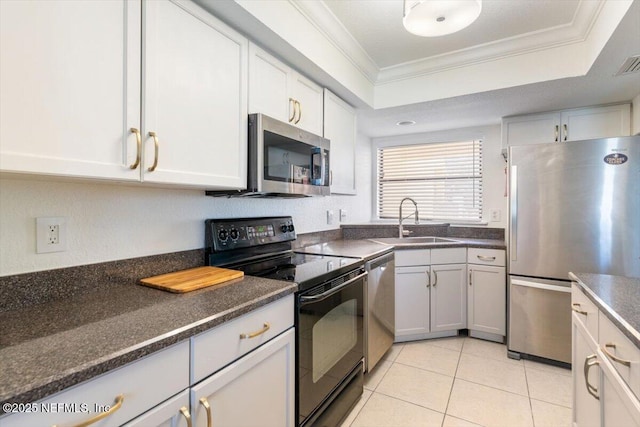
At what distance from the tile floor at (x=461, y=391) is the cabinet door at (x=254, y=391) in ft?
2.31

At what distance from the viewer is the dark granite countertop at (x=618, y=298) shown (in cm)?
86

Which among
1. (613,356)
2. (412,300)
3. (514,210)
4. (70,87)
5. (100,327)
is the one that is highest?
(70,87)

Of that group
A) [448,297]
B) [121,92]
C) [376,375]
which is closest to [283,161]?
[121,92]

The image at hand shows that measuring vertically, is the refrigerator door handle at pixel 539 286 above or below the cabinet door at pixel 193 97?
below

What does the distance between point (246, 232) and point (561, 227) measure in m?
2.20

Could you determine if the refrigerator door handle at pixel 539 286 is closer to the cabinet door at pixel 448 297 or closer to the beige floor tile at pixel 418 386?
the cabinet door at pixel 448 297

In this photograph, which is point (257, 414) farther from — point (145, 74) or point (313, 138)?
point (313, 138)

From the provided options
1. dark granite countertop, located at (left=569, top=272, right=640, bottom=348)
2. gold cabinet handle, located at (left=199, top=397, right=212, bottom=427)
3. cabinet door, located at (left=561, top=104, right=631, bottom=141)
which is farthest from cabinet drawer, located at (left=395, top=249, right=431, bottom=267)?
gold cabinet handle, located at (left=199, top=397, right=212, bottom=427)

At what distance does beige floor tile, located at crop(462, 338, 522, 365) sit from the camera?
241 cm

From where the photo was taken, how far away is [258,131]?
1509 millimetres

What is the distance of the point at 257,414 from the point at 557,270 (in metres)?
2.28

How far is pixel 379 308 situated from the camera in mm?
2191

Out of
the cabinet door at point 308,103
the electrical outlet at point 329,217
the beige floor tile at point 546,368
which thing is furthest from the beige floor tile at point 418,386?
the cabinet door at point 308,103

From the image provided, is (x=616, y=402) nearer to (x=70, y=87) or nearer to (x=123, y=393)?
(x=123, y=393)
